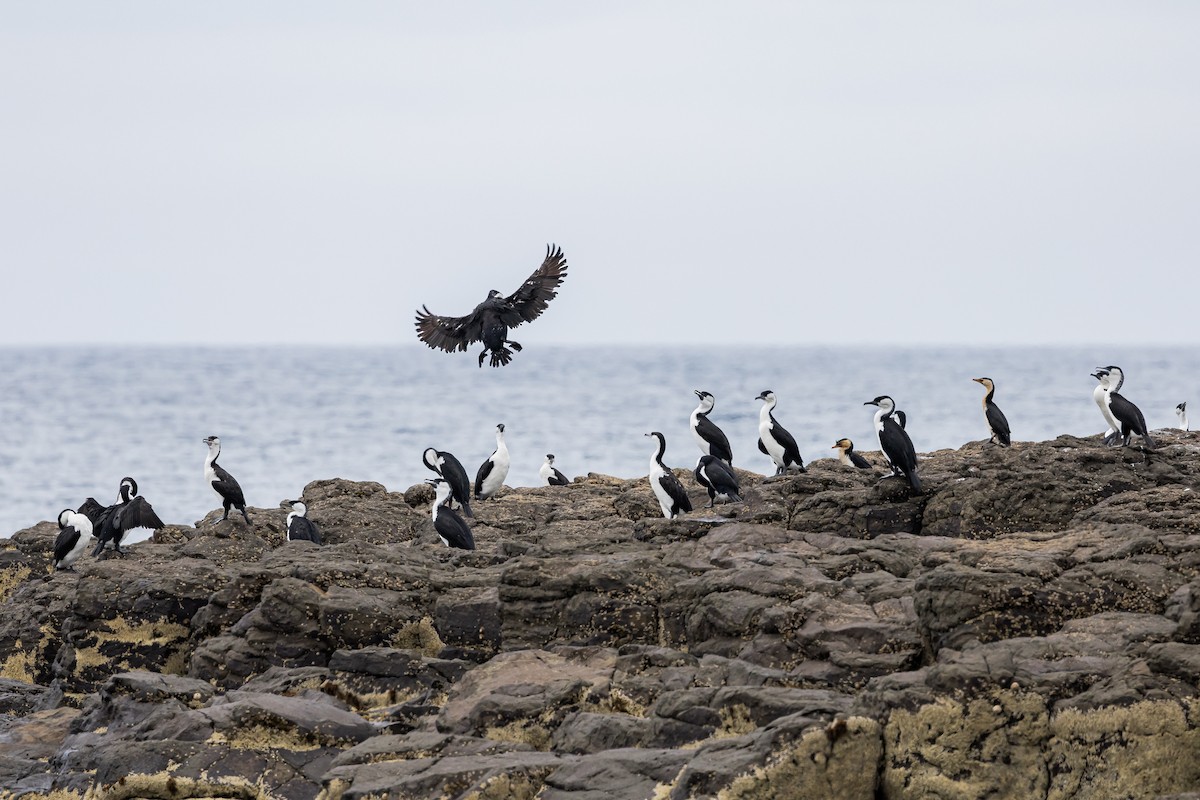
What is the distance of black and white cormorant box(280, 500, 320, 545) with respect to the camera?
1997 centimetres

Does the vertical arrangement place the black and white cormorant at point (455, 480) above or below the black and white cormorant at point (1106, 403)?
below

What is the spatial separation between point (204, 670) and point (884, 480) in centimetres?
833

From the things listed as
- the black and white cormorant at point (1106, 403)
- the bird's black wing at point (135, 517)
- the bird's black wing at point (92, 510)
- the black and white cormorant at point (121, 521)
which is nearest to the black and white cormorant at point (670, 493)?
the black and white cormorant at point (1106, 403)

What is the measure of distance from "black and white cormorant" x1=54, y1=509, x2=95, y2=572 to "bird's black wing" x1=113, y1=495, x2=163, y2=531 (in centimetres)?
62

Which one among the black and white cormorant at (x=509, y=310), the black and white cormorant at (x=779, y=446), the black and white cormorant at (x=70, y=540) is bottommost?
the black and white cormorant at (x=70, y=540)

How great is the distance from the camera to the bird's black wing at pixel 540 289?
987 inches

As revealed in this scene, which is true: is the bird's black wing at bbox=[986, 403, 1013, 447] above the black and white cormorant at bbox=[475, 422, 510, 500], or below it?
above

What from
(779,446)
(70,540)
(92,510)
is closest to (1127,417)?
(779,446)

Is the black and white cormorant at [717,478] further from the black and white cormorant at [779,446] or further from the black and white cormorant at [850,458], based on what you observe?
the black and white cormorant at [850,458]

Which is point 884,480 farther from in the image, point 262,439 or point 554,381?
point 554,381

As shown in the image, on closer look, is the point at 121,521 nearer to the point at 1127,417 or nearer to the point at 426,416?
the point at 1127,417

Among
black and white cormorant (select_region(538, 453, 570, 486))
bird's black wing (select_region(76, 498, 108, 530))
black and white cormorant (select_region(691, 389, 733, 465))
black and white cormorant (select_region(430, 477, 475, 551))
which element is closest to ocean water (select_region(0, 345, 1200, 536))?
black and white cormorant (select_region(538, 453, 570, 486))

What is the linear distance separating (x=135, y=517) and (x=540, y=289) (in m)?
7.99

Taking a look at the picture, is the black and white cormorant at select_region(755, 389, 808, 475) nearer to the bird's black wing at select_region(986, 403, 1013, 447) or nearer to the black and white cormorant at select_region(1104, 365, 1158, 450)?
the bird's black wing at select_region(986, 403, 1013, 447)
